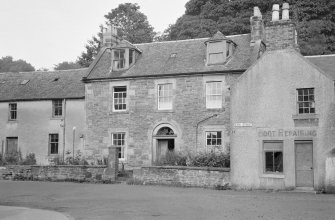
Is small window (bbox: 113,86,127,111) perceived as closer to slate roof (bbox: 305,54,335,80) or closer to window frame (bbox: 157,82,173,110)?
window frame (bbox: 157,82,173,110)

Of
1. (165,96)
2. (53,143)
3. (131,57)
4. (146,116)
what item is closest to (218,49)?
(165,96)

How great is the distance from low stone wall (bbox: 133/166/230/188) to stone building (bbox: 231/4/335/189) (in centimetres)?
69

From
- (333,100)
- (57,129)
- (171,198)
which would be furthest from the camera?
(57,129)

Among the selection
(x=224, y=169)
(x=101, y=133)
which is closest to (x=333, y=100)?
(x=224, y=169)

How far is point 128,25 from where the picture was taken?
65875mm

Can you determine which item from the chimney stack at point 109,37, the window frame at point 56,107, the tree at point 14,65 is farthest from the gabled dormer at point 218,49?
the tree at point 14,65

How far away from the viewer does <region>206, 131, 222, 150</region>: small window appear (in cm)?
2562

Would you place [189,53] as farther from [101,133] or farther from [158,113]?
[101,133]

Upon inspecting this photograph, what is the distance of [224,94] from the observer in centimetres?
2580

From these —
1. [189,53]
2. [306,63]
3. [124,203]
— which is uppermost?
[189,53]

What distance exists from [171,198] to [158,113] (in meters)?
11.0

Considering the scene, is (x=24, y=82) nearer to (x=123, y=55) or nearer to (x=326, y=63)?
(x=123, y=55)

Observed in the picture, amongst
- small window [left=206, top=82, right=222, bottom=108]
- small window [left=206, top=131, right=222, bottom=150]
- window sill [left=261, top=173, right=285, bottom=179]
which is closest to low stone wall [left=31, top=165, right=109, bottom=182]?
small window [left=206, top=131, right=222, bottom=150]

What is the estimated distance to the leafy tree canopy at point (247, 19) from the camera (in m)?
37.5
